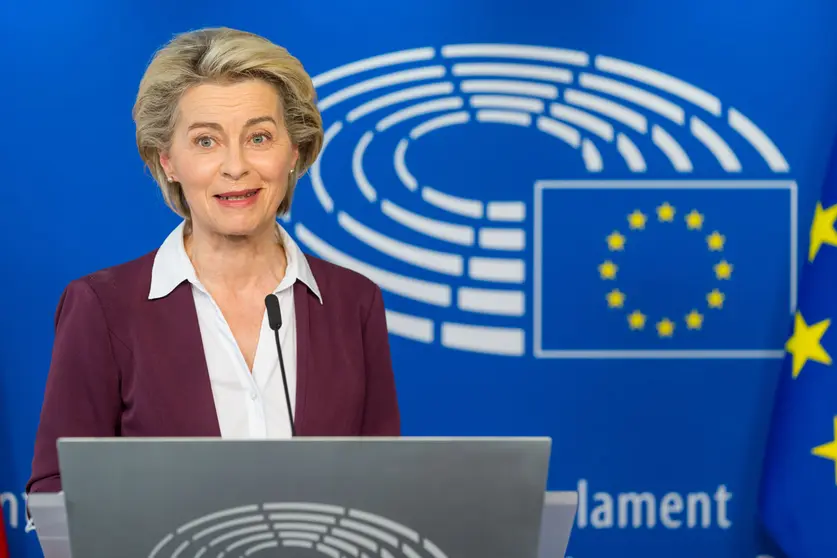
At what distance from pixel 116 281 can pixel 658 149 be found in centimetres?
178

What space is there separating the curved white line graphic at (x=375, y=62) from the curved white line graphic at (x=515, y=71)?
0.10 metres

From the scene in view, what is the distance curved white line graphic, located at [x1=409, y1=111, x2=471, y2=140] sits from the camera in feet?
9.79

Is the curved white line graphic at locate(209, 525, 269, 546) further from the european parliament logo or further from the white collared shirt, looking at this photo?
the european parliament logo

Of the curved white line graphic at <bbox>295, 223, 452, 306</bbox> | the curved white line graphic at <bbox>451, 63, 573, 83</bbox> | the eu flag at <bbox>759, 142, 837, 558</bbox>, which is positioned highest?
the curved white line graphic at <bbox>451, 63, 573, 83</bbox>

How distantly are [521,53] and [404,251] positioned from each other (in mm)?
691

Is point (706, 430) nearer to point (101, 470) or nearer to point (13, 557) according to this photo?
point (13, 557)

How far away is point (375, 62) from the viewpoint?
2979mm

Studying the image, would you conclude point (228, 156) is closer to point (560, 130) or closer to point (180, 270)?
point (180, 270)

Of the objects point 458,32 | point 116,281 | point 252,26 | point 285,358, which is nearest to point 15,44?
point 252,26

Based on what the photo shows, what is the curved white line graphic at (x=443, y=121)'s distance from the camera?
2.98m

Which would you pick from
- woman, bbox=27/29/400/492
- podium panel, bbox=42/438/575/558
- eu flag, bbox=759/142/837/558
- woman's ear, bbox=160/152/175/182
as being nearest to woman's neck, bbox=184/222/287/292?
woman, bbox=27/29/400/492

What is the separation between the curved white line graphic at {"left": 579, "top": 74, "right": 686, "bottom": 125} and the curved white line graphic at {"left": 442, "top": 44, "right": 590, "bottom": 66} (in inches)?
2.4

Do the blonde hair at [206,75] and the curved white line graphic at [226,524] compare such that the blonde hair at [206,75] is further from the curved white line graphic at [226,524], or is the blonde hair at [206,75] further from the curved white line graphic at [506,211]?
the curved white line graphic at [506,211]

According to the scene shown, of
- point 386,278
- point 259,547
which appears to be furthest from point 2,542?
point 259,547
